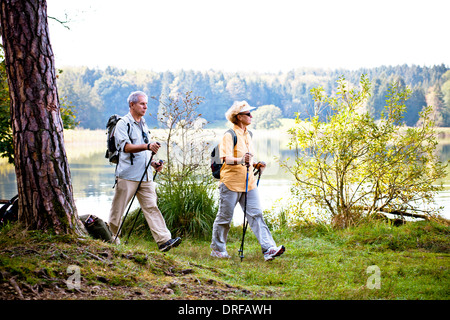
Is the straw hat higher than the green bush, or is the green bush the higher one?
the straw hat

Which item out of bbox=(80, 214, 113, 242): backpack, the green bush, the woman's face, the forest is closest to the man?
bbox=(80, 214, 113, 242): backpack

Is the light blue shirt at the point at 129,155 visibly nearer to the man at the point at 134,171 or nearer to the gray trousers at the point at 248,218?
the man at the point at 134,171

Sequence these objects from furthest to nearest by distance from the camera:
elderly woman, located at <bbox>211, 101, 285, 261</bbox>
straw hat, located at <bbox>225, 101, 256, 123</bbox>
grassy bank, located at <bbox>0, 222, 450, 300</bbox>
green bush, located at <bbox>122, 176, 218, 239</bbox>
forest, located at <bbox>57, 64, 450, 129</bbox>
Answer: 1. forest, located at <bbox>57, 64, 450, 129</bbox>
2. green bush, located at <bbox>122, 176, 218, 239</bbox>
3. straw hat, located at <bbox>225, 101, 256, 123</bbox>
4. elderly woman, located at <bbox>211, 101, 285, 261</bbox>
5. grassy bank, located at <bbox>0, 222, 450, 300</bbox>

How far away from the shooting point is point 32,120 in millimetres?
4891

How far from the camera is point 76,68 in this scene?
294ft

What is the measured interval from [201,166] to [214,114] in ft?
211

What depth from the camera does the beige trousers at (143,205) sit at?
19.6ft

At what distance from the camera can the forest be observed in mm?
69938

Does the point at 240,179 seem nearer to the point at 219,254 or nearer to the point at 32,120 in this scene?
the point at 219,254

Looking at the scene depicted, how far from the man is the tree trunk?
1062 mm

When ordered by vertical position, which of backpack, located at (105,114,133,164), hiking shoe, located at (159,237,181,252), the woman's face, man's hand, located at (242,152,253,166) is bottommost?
hiking shoe, located at (159,237,181,252)

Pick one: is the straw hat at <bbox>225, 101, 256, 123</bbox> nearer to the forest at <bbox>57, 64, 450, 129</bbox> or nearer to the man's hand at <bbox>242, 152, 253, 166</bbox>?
the man's hand at <bbox>242, 152, 253, 166</bbox>
